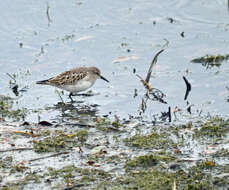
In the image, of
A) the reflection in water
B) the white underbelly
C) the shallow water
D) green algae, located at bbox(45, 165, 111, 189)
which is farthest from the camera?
the white underbelly

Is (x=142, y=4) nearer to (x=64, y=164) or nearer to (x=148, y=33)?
(x=148, y=33)

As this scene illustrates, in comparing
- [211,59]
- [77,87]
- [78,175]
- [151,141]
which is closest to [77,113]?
[77,87]

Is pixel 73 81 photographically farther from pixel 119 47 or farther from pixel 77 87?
pixel 119 47

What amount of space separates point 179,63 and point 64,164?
21.2ft

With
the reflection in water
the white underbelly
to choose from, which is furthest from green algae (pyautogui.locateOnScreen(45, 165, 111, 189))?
the white underbelly

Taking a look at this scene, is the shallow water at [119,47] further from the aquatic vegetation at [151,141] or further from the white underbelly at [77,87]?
the aquatic vegetation at [151,141]

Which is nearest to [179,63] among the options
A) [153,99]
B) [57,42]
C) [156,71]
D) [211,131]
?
[156,71]

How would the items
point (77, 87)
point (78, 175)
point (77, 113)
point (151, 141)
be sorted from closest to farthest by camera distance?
point (78, 175) → point (151, 141) → point (77, 113) → point (77, 87)

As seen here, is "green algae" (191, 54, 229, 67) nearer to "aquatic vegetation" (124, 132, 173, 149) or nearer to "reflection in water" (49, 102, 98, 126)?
"reflection in water" (49, 102, 98, 126)

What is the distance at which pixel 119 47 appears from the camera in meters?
14.1

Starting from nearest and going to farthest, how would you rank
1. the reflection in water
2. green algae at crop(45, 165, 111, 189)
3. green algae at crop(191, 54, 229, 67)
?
green algae at crop(45, 165, 111, 189) < the reflection in water < green algae at crop(191, 54, 229, 67)

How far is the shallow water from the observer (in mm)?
10989

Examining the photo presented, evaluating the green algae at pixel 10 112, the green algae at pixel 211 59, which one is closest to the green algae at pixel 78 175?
the green algae at pixel 10 112

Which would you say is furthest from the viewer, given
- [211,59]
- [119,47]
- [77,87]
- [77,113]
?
[119,47]
